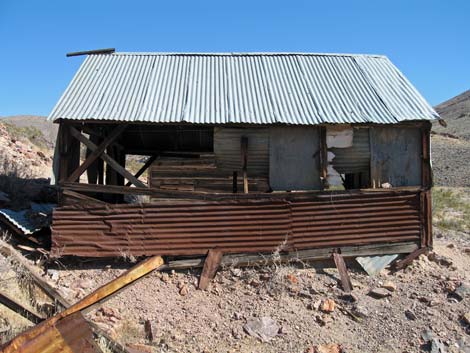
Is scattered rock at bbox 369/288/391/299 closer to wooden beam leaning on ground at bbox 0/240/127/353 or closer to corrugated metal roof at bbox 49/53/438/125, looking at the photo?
corrugated metal roof at bbox 49/53/438/125

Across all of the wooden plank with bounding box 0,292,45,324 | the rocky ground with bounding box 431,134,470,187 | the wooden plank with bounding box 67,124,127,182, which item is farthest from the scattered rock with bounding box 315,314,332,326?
the rocky ground with bounding box 431,134,470,187

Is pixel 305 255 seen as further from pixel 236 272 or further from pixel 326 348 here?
pixel 326 348

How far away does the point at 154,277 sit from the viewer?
7734mm

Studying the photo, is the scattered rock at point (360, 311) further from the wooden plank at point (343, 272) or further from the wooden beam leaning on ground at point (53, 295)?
the wooden beam leaning on ground at point (53, 295)

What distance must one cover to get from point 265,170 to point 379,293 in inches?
119

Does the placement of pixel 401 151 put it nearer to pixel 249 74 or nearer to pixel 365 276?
pixel 365 276

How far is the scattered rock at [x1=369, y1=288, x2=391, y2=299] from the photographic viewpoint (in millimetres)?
7406

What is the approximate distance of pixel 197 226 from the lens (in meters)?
7.89

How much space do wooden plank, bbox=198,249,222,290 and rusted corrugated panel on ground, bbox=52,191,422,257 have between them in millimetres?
120

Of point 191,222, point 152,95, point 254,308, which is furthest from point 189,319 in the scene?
point 152,95

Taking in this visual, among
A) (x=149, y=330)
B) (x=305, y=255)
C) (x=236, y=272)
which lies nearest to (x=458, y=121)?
(x=305, y=255)

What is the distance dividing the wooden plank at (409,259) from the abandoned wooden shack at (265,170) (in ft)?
0.26

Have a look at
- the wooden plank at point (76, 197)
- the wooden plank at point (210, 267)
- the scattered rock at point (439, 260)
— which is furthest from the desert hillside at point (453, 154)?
the wooden plank at point (76, 197)

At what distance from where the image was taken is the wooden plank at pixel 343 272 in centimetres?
761
